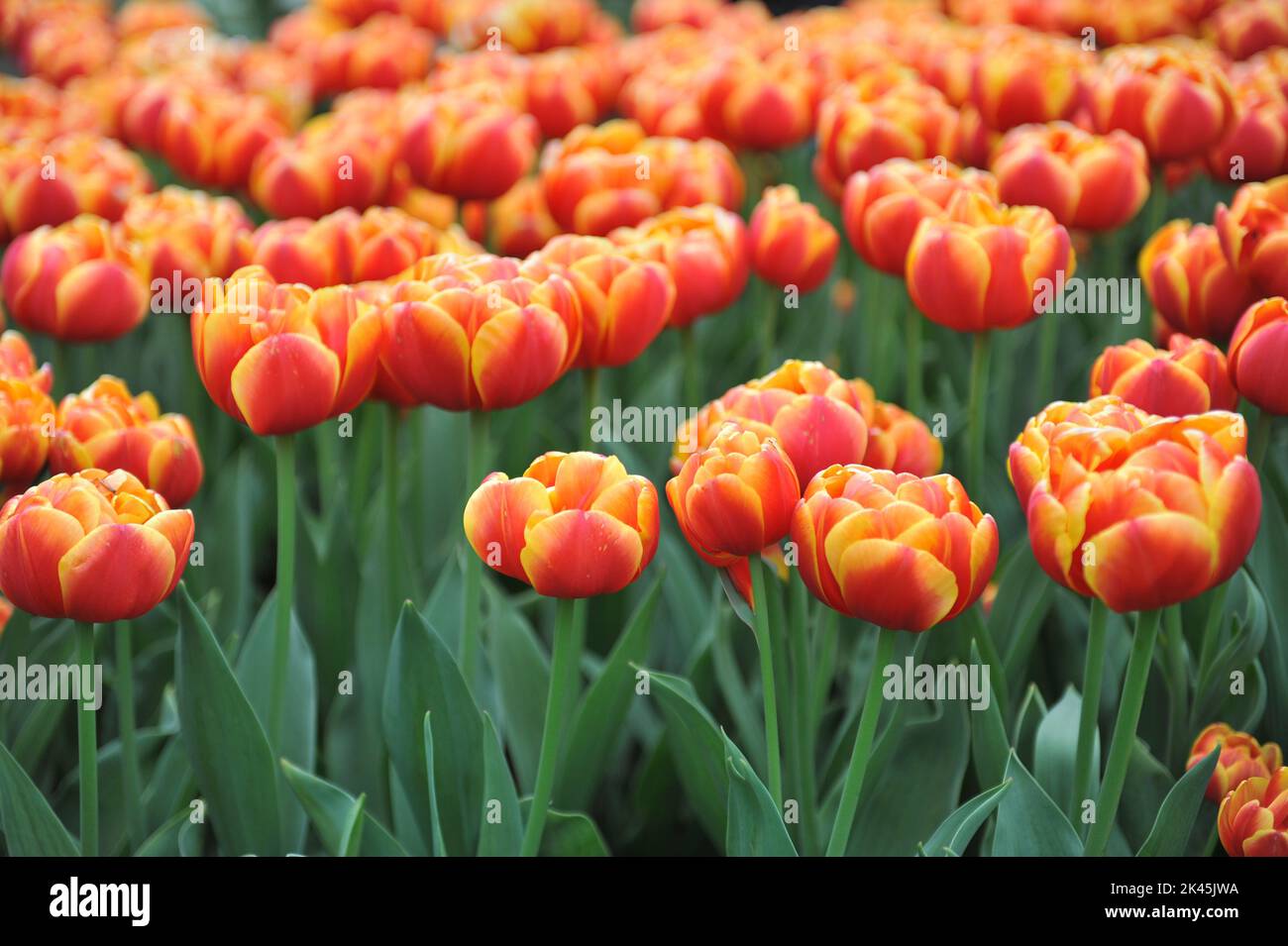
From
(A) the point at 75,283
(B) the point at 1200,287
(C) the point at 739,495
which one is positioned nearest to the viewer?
(C) the point at 739,495

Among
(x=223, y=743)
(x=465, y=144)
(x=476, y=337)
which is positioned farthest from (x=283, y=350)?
(x=465, y=144)

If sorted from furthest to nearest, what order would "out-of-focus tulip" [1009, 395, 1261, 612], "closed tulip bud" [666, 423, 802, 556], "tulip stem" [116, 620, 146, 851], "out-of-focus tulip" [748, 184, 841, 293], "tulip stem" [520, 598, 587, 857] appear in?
"out-of-focus tulip" [748, 184, 841, 293], "tulip stem" [116, 620, 146, 851], "tulip stem" [520, 598, 587, 857], "closed tulip bud" [666, 423, 802, 556], "out-of-focus tulip" [1009, 395, 1261, 612]

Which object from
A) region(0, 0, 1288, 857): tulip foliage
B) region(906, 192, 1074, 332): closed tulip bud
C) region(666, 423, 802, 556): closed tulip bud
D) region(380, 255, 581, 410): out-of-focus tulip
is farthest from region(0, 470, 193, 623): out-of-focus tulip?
region(906, 192, 1074, 332): closed tulip bud

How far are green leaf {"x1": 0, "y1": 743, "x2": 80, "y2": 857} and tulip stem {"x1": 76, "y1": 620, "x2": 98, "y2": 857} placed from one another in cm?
2

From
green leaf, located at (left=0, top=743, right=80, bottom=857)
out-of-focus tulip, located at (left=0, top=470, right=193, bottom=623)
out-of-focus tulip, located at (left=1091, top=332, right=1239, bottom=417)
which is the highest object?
out-of-focus tulip, located at (left=1091, top=332, right=1239, bottom=417)

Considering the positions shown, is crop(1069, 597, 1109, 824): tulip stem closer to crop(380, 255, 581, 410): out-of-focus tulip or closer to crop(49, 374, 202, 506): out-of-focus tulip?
crop(380, 255, 581, 410): out-of-focus tulip

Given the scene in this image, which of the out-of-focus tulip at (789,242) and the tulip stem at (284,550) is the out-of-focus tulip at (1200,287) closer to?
the out-of-focus tulip at (789,242)

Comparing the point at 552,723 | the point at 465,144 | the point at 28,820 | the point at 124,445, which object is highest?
the point at 465,144

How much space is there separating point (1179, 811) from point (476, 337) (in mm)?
752

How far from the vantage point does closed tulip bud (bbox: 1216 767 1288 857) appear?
1.16 metres

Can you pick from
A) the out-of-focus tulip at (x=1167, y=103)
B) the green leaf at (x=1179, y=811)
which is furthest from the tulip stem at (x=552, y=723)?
the out-of-focus tulip at (x=1167, y=103)

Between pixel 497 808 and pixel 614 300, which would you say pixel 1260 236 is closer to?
pixel 614 300

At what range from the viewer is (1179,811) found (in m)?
1.19
